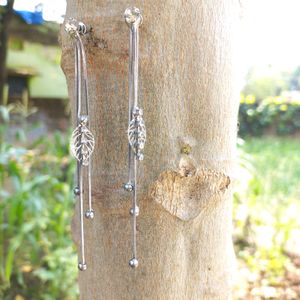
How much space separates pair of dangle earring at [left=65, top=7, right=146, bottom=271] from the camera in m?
0.50

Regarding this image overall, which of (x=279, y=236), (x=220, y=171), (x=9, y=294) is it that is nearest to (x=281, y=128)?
(x=279, y=236)

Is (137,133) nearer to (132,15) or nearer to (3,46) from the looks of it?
(132,15)

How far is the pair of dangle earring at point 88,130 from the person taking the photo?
1.63ft

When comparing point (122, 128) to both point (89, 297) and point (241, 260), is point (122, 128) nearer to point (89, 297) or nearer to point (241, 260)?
point (89, 297)

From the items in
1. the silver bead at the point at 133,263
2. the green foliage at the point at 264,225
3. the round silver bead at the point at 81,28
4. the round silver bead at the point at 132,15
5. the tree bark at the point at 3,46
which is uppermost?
the tree bark at the point at 3,46

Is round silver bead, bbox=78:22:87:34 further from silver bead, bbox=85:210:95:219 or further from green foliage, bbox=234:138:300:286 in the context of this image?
green foliage, bbox=234:138:300:286

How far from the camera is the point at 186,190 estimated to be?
0.54m

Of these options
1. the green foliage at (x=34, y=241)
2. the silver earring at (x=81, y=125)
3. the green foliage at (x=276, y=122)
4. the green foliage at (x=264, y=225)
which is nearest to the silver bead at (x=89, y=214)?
the silver earring at (x=81, y=125)

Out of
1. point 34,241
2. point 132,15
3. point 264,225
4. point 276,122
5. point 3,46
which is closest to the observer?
point 132,15

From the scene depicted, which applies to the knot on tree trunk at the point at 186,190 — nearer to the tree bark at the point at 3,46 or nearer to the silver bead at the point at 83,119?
the silver bead at the point at 83,119

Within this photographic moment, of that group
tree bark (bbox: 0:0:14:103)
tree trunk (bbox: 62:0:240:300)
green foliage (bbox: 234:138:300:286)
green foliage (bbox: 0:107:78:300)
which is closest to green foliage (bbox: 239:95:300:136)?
green foliage (bbox: 234:138:300:286)

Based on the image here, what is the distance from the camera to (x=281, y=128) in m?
5.65

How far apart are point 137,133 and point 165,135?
0.05 meters

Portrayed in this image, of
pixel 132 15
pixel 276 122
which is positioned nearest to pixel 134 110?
pixel 132 15
